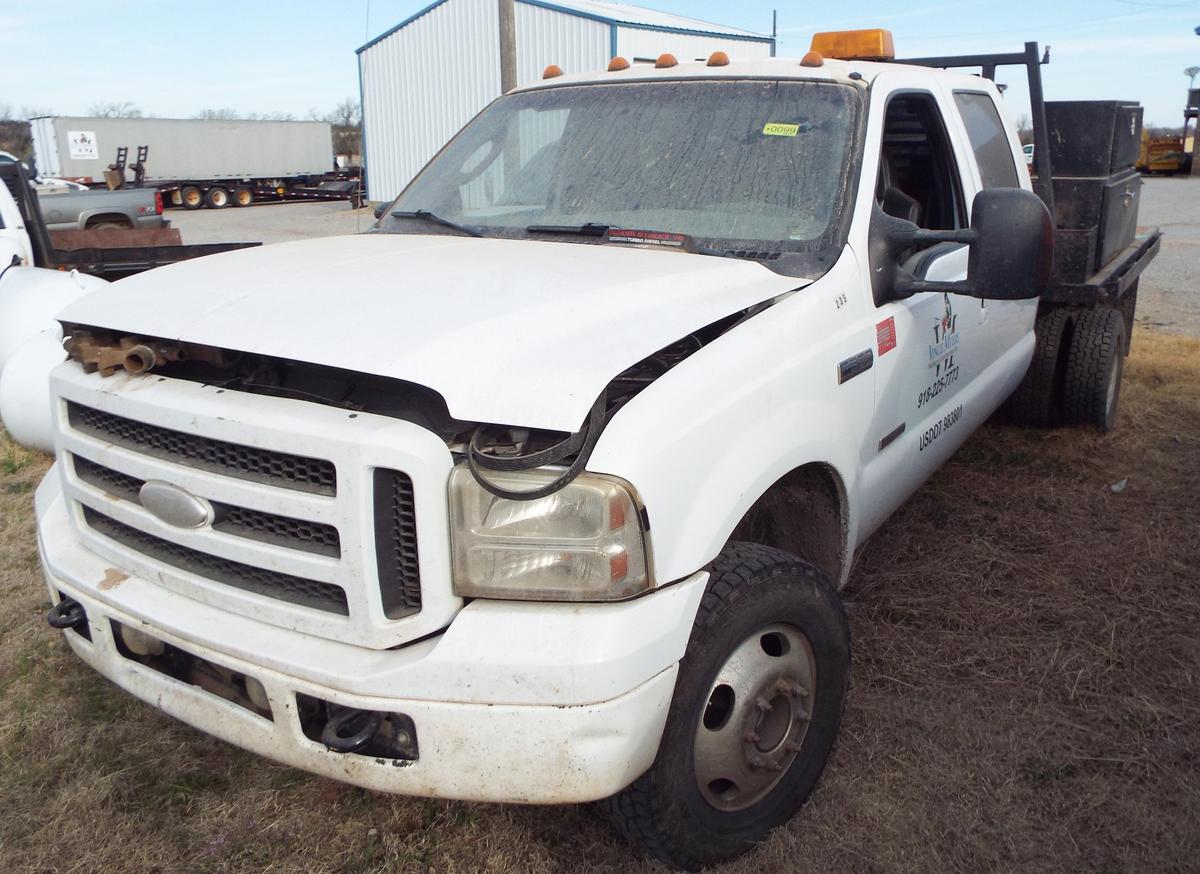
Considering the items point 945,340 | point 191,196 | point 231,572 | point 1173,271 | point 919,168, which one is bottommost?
point 191,196

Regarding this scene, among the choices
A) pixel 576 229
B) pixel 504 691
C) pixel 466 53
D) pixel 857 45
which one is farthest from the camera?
pixel 466 53

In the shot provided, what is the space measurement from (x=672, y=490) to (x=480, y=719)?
1.93 ft

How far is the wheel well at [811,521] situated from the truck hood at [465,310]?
0.55 meters

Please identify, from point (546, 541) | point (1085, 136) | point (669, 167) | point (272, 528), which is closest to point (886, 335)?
point (669, 167)

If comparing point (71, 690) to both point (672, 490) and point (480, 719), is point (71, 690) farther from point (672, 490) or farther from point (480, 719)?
point (672, 490)

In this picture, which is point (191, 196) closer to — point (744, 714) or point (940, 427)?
point (940, 427)

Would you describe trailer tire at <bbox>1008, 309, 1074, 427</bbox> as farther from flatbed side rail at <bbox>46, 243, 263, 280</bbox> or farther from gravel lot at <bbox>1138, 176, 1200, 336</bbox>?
flatbed side rail at <bbox>46, 243, 263, 280</bbox>

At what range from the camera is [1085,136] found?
5.63 metres

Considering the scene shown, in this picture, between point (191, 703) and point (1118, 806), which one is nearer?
point (191, 703)

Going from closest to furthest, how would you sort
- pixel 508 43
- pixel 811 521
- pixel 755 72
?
pixel 811 521
pixel 755 72
pixel 508 43

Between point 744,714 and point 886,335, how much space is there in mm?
1312

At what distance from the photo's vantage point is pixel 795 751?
8.27 feet

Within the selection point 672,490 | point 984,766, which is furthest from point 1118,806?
point 672,490

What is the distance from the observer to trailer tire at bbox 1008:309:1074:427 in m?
5.52
